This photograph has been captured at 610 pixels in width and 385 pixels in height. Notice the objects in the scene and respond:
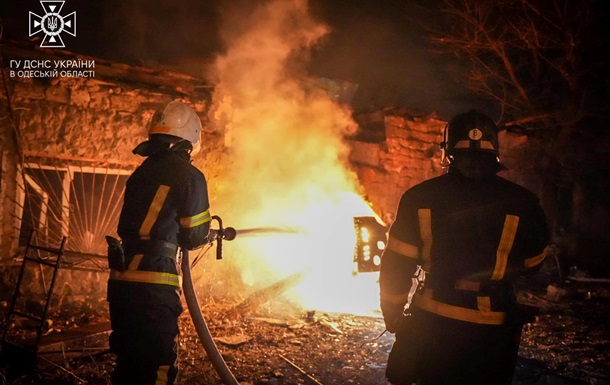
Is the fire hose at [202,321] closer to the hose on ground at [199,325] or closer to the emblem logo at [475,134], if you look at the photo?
the hose on ground at [199,325]

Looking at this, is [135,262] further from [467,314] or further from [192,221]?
[467,314]

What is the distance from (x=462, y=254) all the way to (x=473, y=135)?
2.83ft

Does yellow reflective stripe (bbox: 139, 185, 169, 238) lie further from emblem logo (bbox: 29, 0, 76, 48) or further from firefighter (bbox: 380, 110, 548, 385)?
emblem logo (bbox: 29, 0, 76, 48)

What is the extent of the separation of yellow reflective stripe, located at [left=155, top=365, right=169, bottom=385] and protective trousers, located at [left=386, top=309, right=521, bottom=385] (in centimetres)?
192

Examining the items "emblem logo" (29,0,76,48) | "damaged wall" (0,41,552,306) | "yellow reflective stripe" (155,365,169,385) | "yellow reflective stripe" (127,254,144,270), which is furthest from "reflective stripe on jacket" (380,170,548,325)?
"emblem logo" (29,0,76,48)

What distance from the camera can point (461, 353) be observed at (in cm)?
281

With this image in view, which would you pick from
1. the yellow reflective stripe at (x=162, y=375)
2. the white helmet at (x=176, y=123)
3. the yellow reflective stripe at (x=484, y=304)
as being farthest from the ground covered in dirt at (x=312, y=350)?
the white helmet at (x=176, y=123)

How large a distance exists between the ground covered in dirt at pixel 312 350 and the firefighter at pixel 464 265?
8.00ft

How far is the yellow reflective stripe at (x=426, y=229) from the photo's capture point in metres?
2.89

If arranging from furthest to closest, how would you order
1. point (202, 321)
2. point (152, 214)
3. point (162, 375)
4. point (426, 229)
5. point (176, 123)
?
point (202, 321), point (176, 123), point (152, 214), point (162, 375), point (426, 229)

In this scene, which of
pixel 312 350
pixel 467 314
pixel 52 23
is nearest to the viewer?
pixel 467 314

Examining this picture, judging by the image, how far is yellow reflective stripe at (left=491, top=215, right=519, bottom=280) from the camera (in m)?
2.80

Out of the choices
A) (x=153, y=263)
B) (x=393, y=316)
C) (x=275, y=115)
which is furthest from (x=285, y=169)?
(x=393, y=316)

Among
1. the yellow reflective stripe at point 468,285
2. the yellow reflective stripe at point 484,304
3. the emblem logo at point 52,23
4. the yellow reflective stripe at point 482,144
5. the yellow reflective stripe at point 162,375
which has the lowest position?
the yellow reflective stripe at point 162,375
